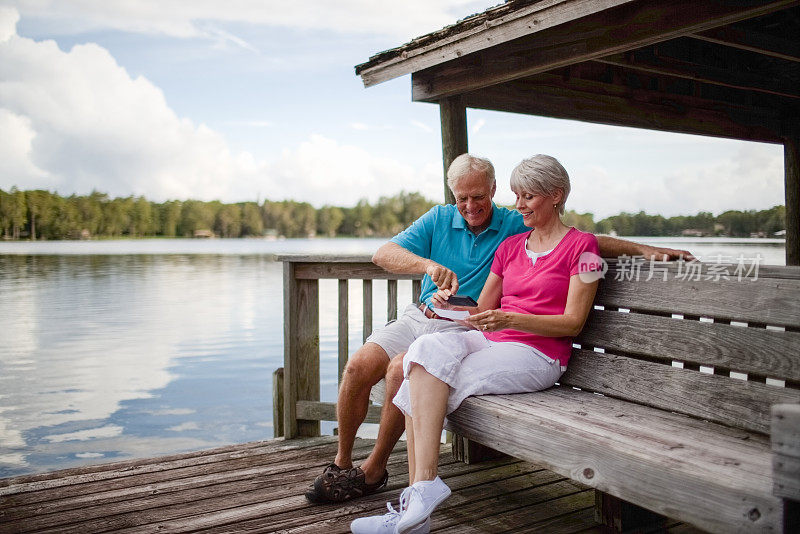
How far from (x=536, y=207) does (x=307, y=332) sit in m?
1.70

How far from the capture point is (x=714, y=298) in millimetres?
2369

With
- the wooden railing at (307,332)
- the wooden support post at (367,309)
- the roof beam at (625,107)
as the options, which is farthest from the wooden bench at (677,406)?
the roof beam at (625,107)

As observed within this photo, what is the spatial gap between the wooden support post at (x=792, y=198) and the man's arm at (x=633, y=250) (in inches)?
201

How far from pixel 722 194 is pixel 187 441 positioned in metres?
6.39

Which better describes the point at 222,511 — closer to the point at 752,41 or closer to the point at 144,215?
the point at 752,41

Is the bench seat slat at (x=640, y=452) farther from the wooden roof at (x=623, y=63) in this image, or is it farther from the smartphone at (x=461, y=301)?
the wooden roof at (x=623, y=63)

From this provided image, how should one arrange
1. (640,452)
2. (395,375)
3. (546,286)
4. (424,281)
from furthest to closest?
(424,281), (395,375), (546,286), (640,452)

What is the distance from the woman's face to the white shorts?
0.59 metres

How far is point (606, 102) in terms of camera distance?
559 cm

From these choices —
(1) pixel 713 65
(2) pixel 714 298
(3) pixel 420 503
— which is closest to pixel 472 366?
(3) pixel 420 503

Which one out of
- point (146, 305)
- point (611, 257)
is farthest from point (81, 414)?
point (146, 305)

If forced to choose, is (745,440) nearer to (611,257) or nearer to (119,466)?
(611,257)

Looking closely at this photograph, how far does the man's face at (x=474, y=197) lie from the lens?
2984 millimetres

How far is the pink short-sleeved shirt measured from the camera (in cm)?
262
